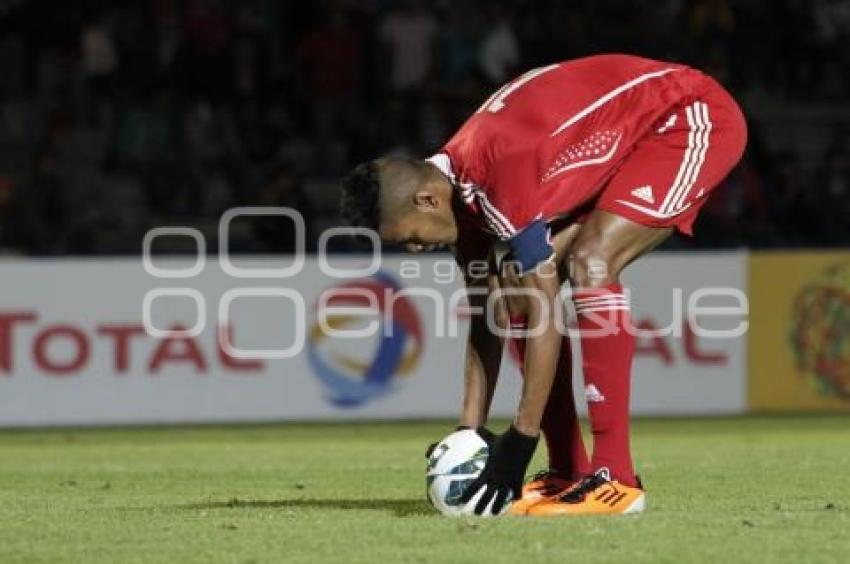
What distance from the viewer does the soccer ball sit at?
8258mm

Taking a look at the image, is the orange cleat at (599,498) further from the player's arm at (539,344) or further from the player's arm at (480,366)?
the player's arm at (480,366)

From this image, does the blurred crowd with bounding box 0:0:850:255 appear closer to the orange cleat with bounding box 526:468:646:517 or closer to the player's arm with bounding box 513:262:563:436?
the orange cleat with bounding box 526:468:646:517

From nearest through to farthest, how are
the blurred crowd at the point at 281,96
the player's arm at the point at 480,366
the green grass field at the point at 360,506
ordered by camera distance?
the green grass field at the point at 360,506 → the player's arm at the point at 480,366 → the blurred crowd at the point at 281,96

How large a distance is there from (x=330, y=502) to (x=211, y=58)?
11278mm

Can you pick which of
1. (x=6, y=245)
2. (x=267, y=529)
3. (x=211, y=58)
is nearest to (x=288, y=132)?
(x=211, y=58)


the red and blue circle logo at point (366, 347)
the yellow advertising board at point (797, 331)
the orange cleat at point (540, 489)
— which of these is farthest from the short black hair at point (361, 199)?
the yellow advertising board at point (797, 331)

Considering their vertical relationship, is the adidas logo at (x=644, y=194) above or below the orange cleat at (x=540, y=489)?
above

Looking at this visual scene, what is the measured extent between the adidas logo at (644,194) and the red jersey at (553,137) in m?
0.13

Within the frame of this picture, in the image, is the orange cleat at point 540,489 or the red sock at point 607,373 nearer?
the red sock at point 607,373

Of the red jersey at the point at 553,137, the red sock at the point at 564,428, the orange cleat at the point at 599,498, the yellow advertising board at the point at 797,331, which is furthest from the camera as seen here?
the yellow advertising board at the point at 797,331

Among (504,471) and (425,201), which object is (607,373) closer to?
(504,471)

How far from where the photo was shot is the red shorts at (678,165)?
834 cm

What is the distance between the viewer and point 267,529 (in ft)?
26.2

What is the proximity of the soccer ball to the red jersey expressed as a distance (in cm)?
90
